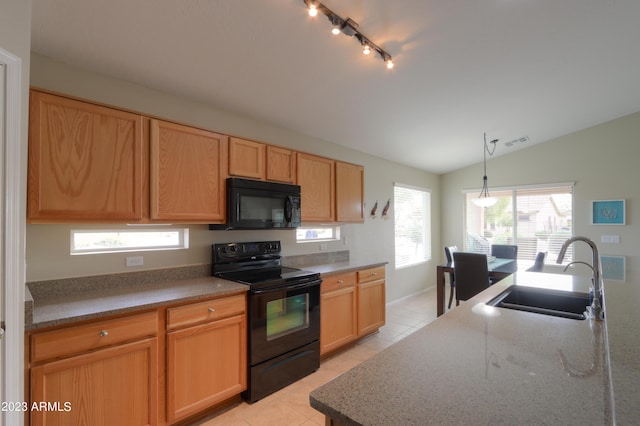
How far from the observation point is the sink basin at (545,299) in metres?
1.78

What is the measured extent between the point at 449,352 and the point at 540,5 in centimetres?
238

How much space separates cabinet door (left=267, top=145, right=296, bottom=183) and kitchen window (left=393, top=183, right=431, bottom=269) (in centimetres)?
260

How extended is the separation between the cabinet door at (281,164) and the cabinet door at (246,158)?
8cm

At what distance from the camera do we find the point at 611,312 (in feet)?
3.99

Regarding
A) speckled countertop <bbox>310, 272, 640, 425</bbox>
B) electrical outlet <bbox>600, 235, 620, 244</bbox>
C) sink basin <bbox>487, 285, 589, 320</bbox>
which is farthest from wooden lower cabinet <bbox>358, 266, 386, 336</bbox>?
electrical outlet <bbox>600, 235, 620, 244</bbox>

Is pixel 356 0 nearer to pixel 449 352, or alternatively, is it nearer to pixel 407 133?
pixel 449 352

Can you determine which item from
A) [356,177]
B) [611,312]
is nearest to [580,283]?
[611,312]

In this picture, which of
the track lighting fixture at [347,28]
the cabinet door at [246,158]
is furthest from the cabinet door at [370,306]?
the track lighting fixture at [347,28]

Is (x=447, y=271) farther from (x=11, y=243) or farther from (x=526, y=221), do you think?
(x=11, y=243)

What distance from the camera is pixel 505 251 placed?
491cm

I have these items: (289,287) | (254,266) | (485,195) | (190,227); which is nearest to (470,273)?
(485,195)

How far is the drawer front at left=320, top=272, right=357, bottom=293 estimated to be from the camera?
292 cm

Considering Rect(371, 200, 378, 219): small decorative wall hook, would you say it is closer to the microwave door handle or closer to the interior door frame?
the microwave door handle

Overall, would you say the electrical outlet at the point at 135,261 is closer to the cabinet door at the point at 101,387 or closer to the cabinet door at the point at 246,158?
the cabinet door at the point at 101,387
